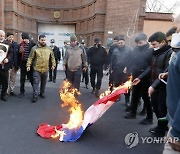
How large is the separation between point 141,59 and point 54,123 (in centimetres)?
Answer: 226

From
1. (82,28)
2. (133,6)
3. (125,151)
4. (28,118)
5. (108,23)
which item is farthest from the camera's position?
(82,28)

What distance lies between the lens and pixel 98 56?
7855 mm

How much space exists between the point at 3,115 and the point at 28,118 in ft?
1.96

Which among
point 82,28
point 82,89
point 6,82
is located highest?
point 82,28

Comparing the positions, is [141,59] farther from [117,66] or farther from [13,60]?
[13,60]

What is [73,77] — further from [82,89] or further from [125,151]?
[125,151]

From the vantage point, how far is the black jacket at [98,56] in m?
7.86

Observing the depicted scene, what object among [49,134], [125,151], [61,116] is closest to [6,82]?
[61,116]

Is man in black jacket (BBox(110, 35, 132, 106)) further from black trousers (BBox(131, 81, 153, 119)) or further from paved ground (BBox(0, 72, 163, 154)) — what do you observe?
black trousers (BBox(131, 81, 153, 119))

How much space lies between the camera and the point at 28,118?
518cm

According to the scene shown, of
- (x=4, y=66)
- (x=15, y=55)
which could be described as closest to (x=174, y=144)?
(x=4, y=66)

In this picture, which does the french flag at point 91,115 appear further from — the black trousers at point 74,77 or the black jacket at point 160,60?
the black trousers at point 74,77

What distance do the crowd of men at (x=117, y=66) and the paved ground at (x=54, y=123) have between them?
357 mm

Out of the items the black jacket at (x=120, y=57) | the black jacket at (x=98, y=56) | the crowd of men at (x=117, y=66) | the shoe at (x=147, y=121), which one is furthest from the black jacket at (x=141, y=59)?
the black jacket at (x=98, y=56)
